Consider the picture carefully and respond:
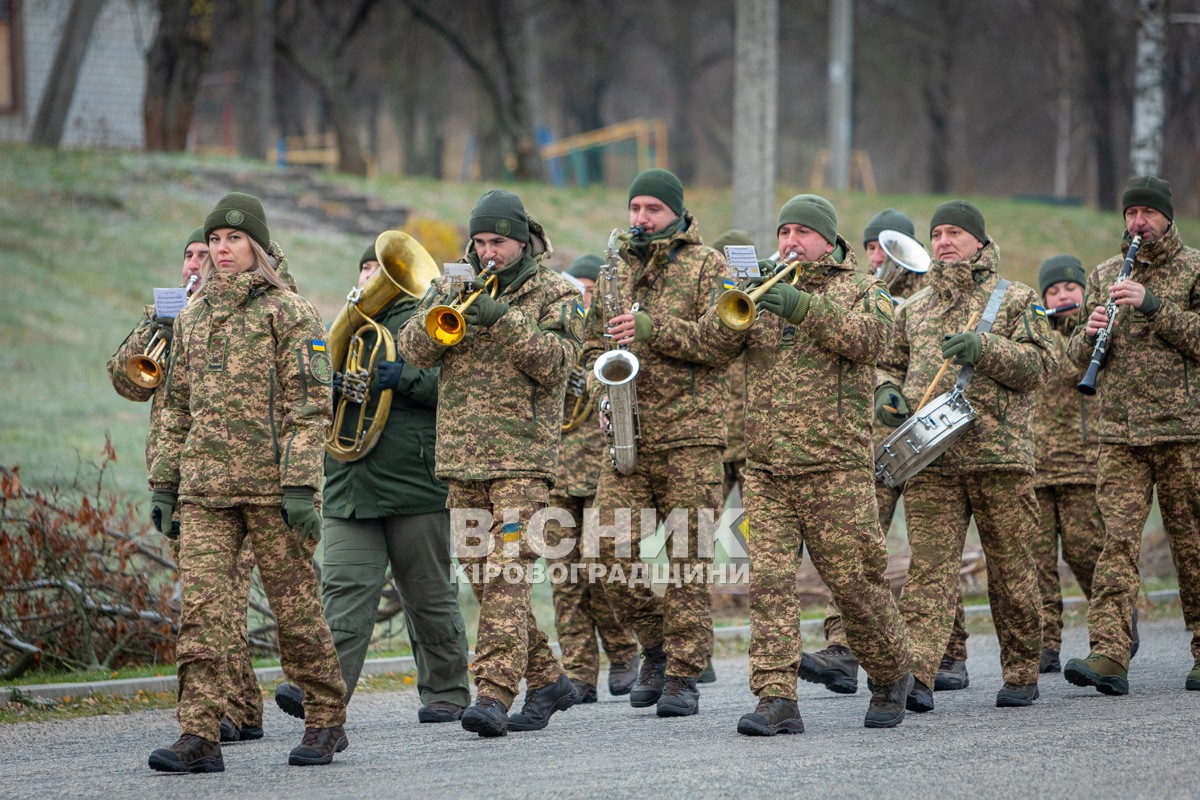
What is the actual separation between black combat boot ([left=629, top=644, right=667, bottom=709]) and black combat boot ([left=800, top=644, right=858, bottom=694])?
30.9 inches

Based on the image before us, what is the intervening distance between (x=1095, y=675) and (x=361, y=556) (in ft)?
12.2

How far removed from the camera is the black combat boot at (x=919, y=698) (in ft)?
24.9

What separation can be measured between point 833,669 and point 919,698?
3.36 feet

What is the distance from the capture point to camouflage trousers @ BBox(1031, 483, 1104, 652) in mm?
9414

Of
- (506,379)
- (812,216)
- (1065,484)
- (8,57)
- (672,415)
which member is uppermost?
(8,57)

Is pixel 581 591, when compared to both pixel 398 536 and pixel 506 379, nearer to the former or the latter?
pixel 398 536

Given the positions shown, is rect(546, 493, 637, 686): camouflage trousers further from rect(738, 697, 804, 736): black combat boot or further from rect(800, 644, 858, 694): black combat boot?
rect(738, 697, 804, 736): black combat boot

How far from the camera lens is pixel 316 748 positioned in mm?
6520

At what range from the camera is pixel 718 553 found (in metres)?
14.0

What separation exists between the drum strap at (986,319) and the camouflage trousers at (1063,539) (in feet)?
7.21

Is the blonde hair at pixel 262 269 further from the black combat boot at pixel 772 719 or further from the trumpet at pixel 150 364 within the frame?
the black combat boot at pixel 772 719

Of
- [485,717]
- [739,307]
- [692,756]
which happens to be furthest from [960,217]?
[485,717]

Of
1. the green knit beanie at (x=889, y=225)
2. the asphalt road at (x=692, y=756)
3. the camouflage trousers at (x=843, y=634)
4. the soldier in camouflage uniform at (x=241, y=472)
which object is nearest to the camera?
the asphalt road at (x=692, y=756)

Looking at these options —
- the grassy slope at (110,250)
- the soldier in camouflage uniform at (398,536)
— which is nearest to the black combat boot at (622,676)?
the soldier in camouflage uniform at (398,536)
